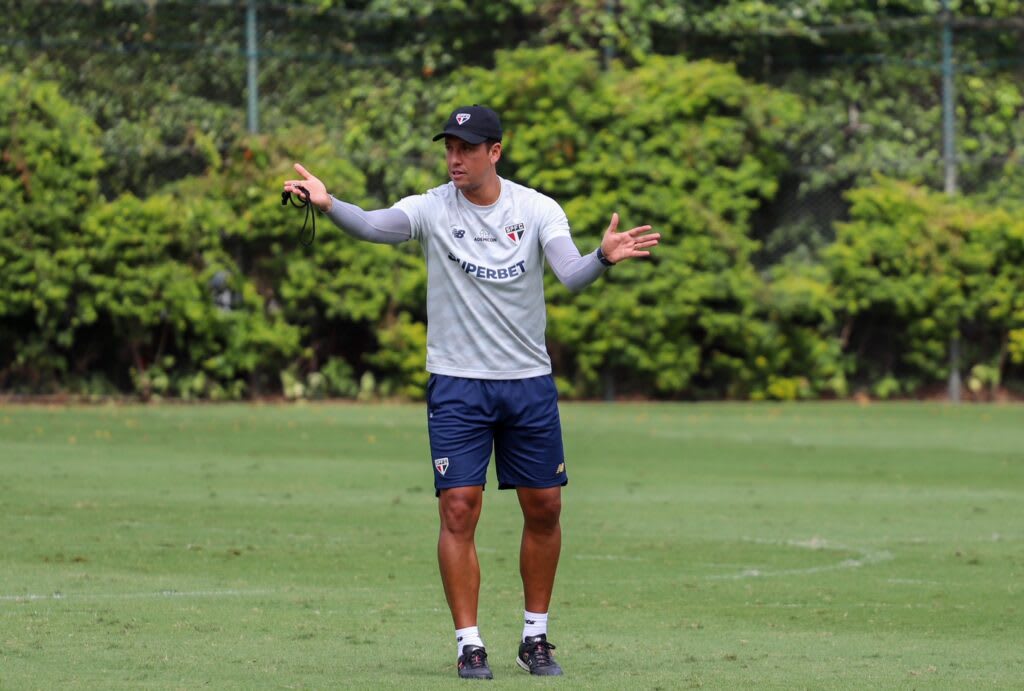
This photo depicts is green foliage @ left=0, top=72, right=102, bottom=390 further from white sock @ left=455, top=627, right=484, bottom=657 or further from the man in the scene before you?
white sock @ left=455, top=627, right=484, bottom=657

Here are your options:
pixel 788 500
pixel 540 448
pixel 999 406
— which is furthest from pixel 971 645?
pixel 999 406

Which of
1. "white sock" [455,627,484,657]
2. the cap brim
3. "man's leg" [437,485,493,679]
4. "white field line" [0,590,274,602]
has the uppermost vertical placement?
the cap brim

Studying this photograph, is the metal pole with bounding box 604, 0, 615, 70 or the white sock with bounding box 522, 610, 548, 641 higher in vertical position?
the metal pole with bounding box 604, 0, 615, 70

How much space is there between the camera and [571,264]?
7.05 meters

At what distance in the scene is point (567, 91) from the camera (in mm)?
23609

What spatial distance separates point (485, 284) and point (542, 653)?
1355 mm

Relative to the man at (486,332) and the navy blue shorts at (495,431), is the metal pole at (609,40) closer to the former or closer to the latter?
the man at (486,332)

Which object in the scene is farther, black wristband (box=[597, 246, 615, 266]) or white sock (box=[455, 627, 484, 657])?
black wristband (box=[597, 246, 615, 266])

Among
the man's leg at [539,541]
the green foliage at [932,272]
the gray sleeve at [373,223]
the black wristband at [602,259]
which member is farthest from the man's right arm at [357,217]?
the green foliage at [932,272]

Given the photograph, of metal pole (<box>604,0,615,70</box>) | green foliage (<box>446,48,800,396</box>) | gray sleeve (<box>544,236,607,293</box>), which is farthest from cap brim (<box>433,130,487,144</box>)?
metal pole (<box>604,0,615,70</box>)

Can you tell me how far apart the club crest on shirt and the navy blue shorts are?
521 millimetres

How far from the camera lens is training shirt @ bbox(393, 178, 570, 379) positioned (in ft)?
23.3

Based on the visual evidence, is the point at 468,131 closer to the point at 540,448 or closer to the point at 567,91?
the point at 540,448

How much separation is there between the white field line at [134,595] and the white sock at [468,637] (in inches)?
86.1
